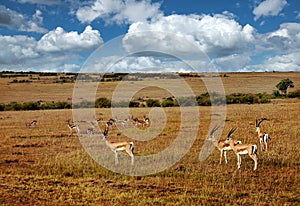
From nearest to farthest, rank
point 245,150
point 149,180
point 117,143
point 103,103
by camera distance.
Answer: point 149,180 < point 245,150 < point 117,143 < point 103,103

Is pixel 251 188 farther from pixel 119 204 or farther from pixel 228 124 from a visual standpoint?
pixel 228 124

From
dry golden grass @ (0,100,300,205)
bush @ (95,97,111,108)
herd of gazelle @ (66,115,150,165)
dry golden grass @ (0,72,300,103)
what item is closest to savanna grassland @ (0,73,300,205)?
dry golden grass @ (0,100,300,205)

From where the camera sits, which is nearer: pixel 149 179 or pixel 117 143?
pixel 149 179

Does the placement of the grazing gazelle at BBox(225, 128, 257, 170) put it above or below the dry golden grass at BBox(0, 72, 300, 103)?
below

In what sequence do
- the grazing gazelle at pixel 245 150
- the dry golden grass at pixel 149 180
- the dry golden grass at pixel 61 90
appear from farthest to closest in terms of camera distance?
the dry golden grass at pixel 61 90
the grazing gazelle at pixel 245 150
the dry golden grass at pixel 149 180

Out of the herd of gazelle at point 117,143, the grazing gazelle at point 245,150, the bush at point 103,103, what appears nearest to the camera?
the grazing gazelle at point 245,150

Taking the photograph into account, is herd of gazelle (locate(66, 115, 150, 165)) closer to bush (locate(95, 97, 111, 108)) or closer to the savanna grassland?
the savanna grassland

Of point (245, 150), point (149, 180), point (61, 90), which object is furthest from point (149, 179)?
point (61, 90)

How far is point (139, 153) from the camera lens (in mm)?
14719

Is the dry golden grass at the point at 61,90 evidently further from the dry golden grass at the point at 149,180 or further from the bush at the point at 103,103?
the dry golden grass at the point at 149,180

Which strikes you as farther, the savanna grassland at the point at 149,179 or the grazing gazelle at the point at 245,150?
the grazing gazelle at the point at 245,150

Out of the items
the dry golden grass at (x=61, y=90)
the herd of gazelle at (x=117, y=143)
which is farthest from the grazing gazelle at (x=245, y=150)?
the dry golden grass at (x=61, y=90)

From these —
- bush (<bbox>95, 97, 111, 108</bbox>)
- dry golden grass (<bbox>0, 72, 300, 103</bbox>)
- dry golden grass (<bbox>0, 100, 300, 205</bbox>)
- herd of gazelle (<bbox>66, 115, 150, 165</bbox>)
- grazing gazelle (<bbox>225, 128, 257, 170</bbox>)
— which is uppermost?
dry golden grass (<bbox>0, 72, 300, 103</bbox>)

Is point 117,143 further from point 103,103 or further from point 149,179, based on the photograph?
point 103,103
